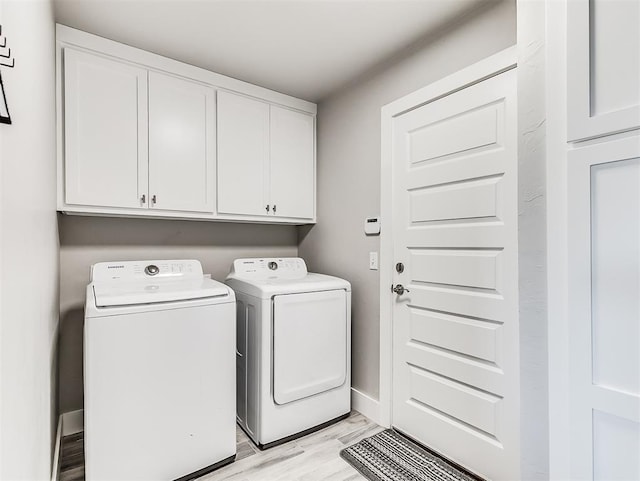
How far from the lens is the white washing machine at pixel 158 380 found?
5.08ft

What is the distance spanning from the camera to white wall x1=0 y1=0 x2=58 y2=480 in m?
0.73

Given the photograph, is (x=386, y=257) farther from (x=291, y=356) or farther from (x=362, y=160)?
(x=291, y=356)

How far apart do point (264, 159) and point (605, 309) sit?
215cm

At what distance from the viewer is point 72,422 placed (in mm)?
2156

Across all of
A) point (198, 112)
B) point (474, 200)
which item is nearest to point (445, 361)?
point (474, 200)

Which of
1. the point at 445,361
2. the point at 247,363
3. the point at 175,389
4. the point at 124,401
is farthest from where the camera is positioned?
the point at 247,363

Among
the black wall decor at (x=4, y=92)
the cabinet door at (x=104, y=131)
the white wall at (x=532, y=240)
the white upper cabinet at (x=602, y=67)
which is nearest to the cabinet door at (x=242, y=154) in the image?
the cabinet door at (x=104, y=131)

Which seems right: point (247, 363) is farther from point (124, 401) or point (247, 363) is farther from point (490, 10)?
point (490, 10)

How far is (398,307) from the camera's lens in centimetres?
215

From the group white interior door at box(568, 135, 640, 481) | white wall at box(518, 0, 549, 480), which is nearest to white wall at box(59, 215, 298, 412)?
white wall at box(518, 0, 549, 480)

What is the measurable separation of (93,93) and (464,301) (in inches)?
90.4

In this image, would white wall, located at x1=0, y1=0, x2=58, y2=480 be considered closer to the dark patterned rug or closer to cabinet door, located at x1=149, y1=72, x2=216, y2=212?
cabinet door, located at x1=149, y1=72, x2=216, y2=212

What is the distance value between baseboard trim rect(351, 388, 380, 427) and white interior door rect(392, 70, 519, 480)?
142 millimetres

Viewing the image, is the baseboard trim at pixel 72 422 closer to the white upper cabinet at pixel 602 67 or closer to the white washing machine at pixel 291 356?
the white washing machine at pixel 291 356
